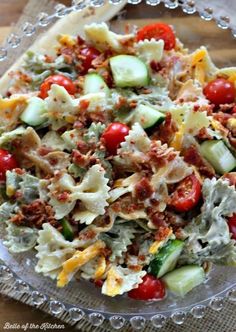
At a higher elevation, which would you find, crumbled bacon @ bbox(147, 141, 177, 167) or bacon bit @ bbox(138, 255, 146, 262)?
crumbled bacon @ bbox(147, 141, 177, 167)

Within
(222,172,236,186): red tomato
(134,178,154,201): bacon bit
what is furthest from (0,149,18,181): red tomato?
(222,172,236,186): red tomato

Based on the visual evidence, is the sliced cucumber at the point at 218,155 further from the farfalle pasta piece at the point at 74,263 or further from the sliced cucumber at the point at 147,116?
the farfalle pasta piece at the point at 74,263

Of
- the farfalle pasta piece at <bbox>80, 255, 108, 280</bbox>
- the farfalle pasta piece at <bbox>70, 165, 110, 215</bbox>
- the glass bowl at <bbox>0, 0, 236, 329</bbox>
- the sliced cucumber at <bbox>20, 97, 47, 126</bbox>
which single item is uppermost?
the sliced cucumber at <bbox>20, 97, 47, 126</bbox>

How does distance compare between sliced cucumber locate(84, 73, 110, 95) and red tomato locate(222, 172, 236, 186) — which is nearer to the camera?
red tomato locate(222, 172, 236, 186)

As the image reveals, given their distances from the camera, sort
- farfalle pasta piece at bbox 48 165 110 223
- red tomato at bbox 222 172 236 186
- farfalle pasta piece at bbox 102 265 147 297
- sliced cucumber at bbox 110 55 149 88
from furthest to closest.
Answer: sliced cucumber at bbox 110 55 149 88 → red tomato at bbox 222 172 236 186 → farfalle pasta piece at bbox 48 165 110 223 → farfalle pasta piece at bbox 102 265 147 297

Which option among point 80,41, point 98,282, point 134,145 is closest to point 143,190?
point 134,145

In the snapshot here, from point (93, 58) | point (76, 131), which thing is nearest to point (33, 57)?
point (93, 58)

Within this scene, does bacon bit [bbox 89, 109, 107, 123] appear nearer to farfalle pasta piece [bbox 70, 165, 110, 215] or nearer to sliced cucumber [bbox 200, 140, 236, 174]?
farfalle pasta piece [bbox 70, 165, 110, 215]
